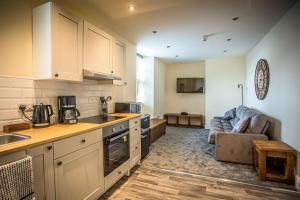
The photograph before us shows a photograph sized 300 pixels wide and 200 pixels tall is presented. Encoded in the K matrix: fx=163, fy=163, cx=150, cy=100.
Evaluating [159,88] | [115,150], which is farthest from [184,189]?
[159,88]

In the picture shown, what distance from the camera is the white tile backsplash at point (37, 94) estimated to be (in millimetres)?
1605

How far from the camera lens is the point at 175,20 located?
2.87 m

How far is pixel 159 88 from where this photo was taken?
6.25m

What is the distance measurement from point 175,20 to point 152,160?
8.64 feet

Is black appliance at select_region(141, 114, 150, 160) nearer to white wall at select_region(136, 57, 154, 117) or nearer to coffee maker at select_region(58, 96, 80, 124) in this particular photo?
coffee maker at select_region(58, 96, 80, 124)

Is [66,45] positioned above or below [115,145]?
above

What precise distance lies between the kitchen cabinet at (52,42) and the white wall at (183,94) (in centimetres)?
532

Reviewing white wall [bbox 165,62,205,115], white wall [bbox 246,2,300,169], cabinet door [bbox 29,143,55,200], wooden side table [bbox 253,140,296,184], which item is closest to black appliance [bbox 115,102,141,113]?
cabinet door [bbox 29,143,55,200]

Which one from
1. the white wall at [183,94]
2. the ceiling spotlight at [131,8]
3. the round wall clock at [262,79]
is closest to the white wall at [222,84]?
the white wall at [183,94]

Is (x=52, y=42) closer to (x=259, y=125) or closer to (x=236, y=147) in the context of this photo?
(x=236, y=147)

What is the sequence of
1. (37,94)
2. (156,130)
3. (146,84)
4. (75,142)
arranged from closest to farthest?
(75,142) → (37,94) → (156,130) → (146,84)

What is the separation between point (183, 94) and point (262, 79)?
10.7 feet

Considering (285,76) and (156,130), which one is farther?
(156,130)

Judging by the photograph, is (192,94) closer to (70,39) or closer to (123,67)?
(123,67)
